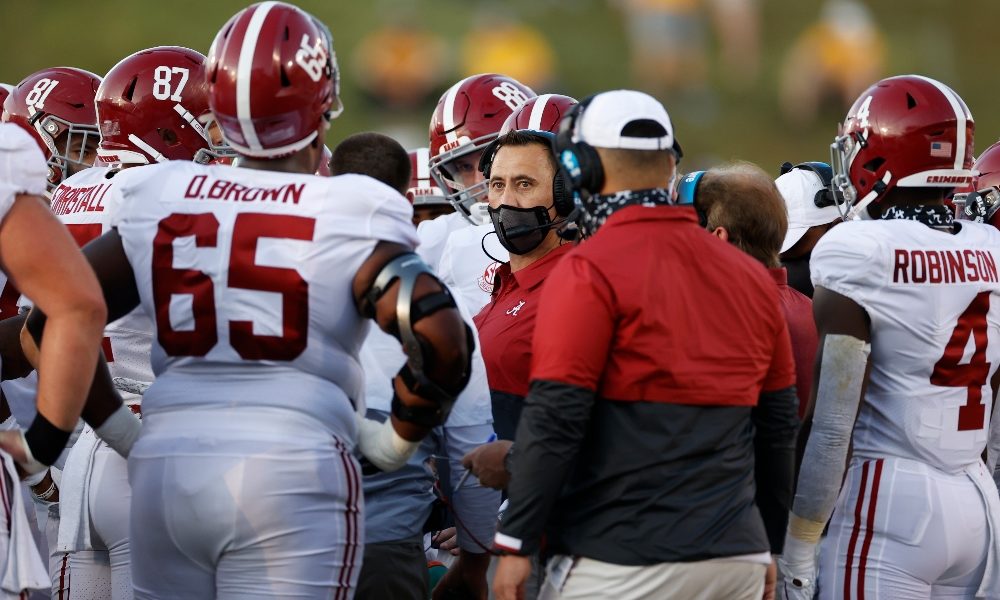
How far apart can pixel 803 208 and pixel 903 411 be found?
1.56 m

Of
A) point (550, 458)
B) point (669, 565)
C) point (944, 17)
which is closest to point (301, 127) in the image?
point (550, 458)

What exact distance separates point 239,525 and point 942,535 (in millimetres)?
2003

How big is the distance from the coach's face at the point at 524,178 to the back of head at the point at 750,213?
0.54 meters

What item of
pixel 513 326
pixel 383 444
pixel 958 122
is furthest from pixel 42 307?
pixel 958 122

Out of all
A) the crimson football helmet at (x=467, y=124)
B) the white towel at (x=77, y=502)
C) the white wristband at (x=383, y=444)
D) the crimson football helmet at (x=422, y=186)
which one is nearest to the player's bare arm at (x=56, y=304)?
the white wristband at (x=383, y=444)

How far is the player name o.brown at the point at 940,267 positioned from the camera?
3592 mm

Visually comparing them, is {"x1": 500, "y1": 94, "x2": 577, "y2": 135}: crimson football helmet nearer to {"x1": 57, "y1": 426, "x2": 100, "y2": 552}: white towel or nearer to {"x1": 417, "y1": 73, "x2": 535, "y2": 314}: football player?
{"x1": 417, "y1": 73, "x2": 535, "y2": 314}: football player

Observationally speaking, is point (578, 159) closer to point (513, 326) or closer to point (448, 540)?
point (513, 326)

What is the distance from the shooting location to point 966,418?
369 centimetres

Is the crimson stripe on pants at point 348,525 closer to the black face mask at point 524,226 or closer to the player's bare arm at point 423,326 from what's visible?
the player's bare arm at point 423,326

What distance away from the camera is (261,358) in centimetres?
293

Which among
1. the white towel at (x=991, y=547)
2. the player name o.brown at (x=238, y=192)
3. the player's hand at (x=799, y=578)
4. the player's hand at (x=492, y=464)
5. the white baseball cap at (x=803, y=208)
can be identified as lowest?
the player's hand at (x=799, y=578)

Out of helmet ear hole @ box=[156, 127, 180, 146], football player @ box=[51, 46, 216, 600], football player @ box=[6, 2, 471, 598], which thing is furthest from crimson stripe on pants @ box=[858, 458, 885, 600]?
helmet ear hole @ box=[156, 127, 180, 146]

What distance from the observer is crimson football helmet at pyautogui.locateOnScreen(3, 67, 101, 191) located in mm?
5238
